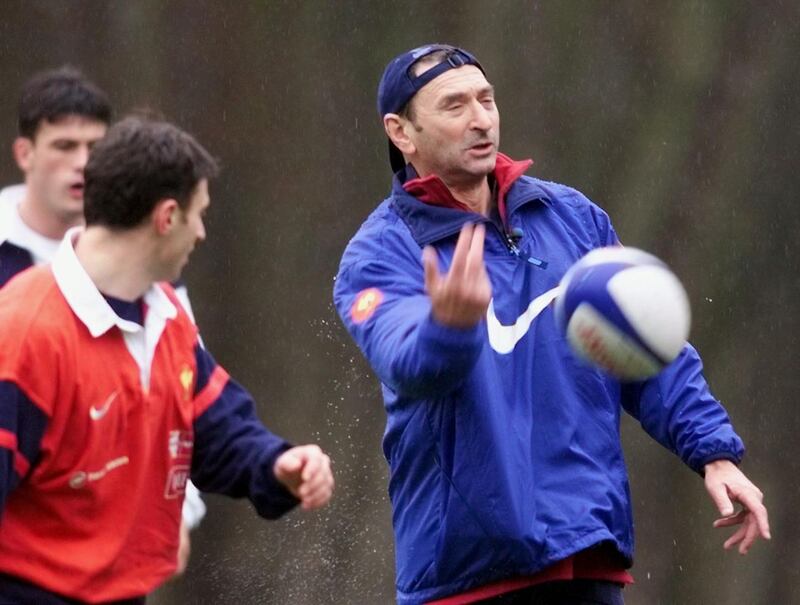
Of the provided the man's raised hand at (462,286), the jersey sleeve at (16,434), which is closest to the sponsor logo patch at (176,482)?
the jersey sleeve at (16,434)

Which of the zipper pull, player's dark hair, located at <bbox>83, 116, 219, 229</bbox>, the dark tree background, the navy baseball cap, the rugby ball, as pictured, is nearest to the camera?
player's dark hair, located at <bbox>83, 116, 219, 229</bbox>

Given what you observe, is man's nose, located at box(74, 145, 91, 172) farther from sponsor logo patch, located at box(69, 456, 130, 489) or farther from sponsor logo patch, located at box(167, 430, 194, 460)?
sponsor logo patch, located at box(69, 456, 130, 489)

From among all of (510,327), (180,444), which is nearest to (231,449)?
(180,444)

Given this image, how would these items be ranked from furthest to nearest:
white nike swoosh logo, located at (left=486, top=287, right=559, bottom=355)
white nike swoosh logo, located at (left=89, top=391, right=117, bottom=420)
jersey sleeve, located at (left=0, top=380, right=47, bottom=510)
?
white nike swoosh logo, located at (left=486, top=287, right=559, bottom=355)
white nike swoosh logo, located at (left=89, top=391, right=117, bottom=420)
jersey sleeve, located at (left=0, top=380, right=47, bottom=510)

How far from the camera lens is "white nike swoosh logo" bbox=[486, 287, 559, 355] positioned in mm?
A: 4383

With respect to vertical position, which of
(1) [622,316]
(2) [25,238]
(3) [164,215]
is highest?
(3) [164,215]

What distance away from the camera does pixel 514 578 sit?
4352mm

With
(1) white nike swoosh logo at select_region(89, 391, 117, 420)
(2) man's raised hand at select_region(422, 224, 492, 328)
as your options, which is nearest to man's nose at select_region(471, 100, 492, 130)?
(2) man's raised hand at select_region(422, 224, 492, 328)

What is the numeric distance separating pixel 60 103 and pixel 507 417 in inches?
66.2

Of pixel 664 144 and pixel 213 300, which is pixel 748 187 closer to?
pixel 664 144

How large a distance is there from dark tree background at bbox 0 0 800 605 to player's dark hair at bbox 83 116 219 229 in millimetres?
3332

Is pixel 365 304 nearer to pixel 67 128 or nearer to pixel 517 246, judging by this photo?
pixel 517 246

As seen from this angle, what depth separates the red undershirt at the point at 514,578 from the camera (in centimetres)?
435

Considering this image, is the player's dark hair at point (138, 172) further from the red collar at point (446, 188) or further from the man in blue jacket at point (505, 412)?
the red collar at point (446, 188)
